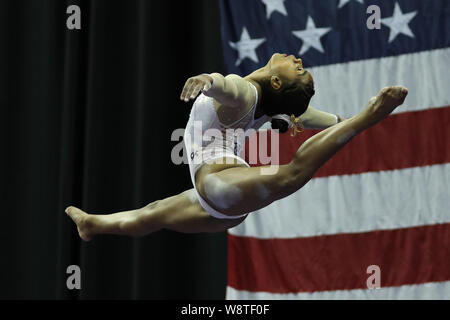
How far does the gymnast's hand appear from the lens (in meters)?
1.92

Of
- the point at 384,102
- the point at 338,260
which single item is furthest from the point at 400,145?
the point at 384,102

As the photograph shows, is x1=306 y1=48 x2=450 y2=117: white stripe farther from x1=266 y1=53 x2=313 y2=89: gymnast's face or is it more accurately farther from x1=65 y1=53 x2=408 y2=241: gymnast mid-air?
x1=266 y1=53 x2=313 y2=89: gymnast's face

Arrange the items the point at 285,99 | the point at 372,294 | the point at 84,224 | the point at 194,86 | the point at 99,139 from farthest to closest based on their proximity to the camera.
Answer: the point at 99,139 → the point at 372,294 → the point at 84,224 → the point at 285,99 → the point at 194,86

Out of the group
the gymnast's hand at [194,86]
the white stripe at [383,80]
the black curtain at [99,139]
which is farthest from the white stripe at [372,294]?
the gymnast's hand at [194,86]

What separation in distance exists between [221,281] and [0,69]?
1591mm

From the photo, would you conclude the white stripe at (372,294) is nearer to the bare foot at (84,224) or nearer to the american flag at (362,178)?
the american flag at (362,178)

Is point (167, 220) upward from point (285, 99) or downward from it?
downward

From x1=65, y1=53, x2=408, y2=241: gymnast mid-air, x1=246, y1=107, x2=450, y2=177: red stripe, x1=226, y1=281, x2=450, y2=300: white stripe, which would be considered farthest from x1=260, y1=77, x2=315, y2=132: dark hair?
x1=226, y1=281, x2=450, y2=300: white stripe

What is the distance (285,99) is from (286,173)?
0.87 feet

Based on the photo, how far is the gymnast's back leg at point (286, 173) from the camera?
206cm

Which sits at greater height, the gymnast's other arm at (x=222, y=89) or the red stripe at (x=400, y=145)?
the gymnast's other arm at (x=222, y=89)

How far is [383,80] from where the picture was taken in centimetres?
332

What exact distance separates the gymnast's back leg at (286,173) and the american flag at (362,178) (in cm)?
116

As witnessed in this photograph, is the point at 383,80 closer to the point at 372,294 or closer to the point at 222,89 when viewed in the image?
the point at 372,294
